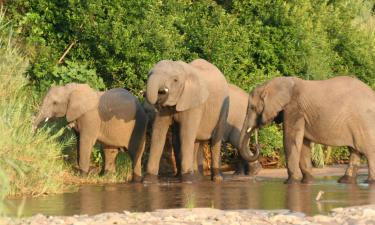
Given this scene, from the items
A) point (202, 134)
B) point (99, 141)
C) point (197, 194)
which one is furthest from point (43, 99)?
point (197, 194)

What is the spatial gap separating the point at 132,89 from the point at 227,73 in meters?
2.13

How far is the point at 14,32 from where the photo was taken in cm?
1972

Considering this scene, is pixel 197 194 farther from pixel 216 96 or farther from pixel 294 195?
pixel 216 96

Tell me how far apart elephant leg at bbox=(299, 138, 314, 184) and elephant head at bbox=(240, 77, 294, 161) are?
0.64 meters

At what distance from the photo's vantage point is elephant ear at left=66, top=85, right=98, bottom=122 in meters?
18.6

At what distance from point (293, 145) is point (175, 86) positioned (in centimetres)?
206

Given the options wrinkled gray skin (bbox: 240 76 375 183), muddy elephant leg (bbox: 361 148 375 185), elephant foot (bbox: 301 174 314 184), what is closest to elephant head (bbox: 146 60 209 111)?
wrinkled gray skin (bbox: 240 76 375 183)

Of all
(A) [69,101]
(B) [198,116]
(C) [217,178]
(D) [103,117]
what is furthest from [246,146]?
(A) [69,101]

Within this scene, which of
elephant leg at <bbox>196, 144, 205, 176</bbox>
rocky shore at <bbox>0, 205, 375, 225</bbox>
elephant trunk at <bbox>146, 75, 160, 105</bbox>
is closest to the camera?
rocky shore at <bbox>0, 205, 375, 225</bbox>

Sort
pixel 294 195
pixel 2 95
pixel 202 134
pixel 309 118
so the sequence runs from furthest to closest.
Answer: pixel 202 134 → pixel 309 118 → pixel 2 95 → pixel 294 195

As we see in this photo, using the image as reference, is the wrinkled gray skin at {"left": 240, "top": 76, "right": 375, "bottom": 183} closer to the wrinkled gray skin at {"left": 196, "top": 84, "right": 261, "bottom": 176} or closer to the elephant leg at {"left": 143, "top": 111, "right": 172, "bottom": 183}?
the elephant leg at {"left": 143, "top": 111, "right": 172, "bottom": 183}

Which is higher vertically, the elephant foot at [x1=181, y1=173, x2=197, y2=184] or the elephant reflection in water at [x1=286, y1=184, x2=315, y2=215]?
the elephant foot at [x1=181, y1=173, x2=197, y2=184]

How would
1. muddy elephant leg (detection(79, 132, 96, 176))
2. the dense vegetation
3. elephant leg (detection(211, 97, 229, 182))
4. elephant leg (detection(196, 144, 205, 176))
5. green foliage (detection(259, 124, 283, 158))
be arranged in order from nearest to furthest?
muddy elephant leg (detection(79, 132, 96, 176)), elephant leg (detection(211, 97, 229, 182)), elephant leg (detection(196, 144, 205, 176)), the dense vegetation, green foliage (detection(259, 124, 283, 158))

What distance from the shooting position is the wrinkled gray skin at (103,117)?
61.2 feet
